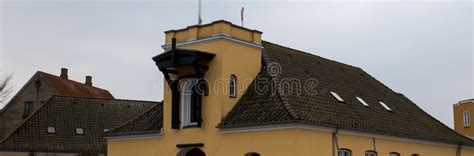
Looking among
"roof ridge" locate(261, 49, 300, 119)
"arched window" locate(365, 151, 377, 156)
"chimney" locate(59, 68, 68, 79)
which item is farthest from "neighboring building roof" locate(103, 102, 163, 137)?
"chimney" locate(59, 68, 68, 79)

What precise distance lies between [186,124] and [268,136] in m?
4.14

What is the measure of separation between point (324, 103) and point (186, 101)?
224 inches

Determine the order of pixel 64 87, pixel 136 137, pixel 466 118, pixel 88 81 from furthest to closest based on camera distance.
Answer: pixel 88 81, pixel 466 118, pixel 64 87, pixel 136 137

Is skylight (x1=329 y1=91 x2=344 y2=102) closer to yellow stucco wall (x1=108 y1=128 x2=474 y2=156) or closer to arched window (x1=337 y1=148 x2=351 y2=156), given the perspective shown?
yellow stucco wall (x1=108 y1=128 x2=474 y2=156)

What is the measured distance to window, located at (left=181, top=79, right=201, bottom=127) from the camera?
28062 mm

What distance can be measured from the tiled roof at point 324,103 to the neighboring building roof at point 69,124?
19.8m

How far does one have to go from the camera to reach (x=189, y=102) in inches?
1117

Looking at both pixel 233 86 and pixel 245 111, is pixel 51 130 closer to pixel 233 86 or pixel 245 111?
pixel 233 86

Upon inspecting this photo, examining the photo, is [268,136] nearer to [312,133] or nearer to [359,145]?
[312,133]

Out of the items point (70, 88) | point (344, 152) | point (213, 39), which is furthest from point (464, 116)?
point (213, 39)

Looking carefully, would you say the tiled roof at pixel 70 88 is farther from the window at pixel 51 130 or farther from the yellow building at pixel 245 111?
the yellow building at pixel 245 111

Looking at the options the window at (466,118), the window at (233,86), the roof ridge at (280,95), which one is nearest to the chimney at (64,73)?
the window at (466,118)

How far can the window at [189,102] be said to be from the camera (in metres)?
28.1

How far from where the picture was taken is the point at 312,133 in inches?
1009
